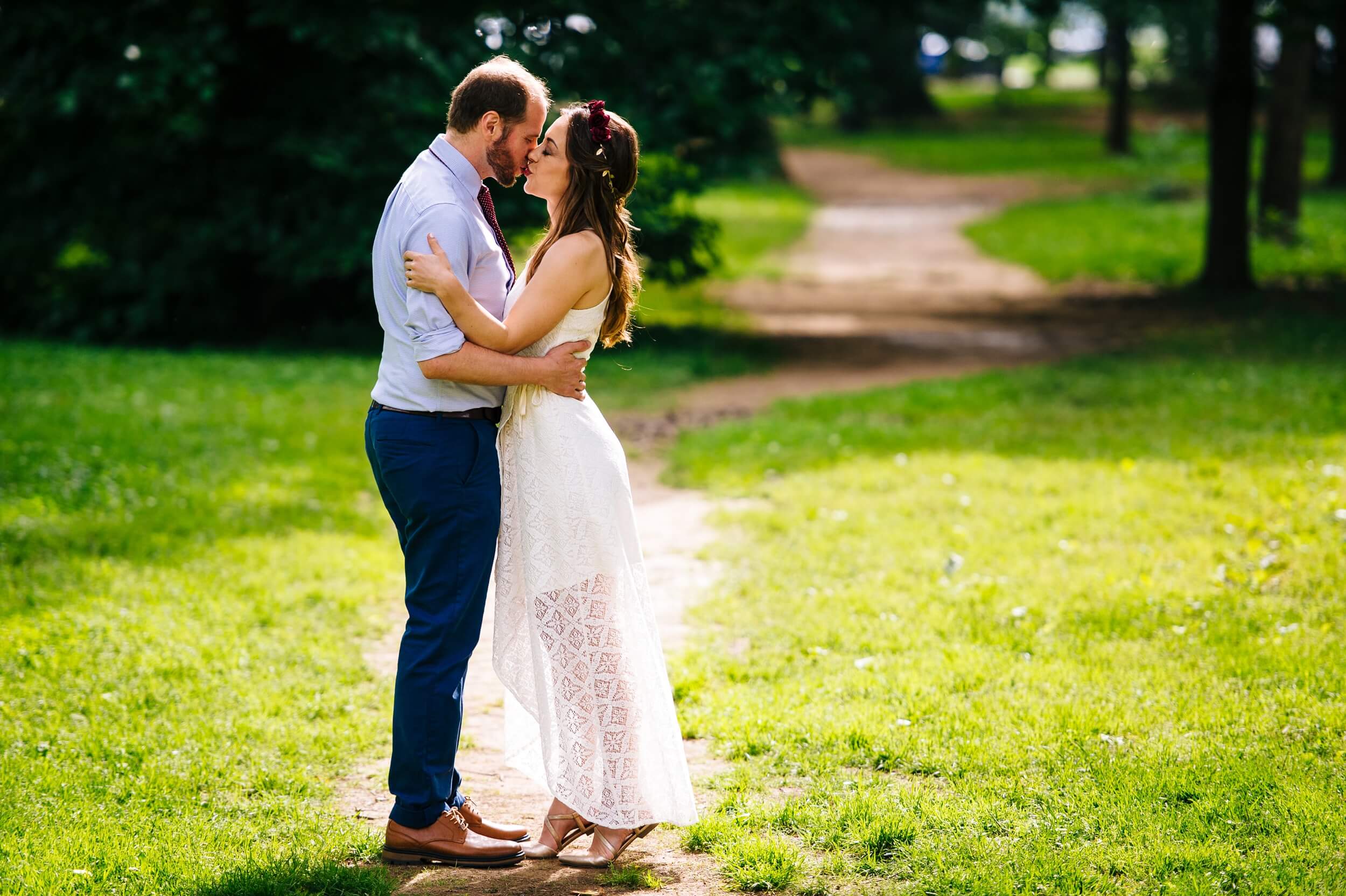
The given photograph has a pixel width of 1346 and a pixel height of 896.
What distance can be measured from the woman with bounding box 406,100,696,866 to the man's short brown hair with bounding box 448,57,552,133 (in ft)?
0.42

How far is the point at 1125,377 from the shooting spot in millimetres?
12164

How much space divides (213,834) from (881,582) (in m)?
3.67

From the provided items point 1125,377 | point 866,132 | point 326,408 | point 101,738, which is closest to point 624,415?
point 326,408

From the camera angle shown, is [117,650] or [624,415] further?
[624,415]

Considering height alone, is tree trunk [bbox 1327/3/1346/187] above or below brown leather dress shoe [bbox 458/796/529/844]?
above

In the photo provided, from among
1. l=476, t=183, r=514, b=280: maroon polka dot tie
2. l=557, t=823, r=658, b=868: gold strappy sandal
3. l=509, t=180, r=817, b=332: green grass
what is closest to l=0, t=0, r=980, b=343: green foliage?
l=509, t=180, r=817, b=332: green grass

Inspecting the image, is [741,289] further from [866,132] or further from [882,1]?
[866,132]

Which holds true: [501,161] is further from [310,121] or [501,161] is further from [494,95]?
[310,121]

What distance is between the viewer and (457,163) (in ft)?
12.3

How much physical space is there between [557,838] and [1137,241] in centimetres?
2116

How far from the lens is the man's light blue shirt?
365 centimetres

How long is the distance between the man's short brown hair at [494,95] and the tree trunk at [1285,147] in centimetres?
1970

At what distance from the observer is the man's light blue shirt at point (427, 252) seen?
3646 millimetres

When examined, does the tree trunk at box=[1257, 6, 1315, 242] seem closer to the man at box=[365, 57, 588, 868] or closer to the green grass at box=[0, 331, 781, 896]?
the green grass at box=[0, 331, 781, 896]
